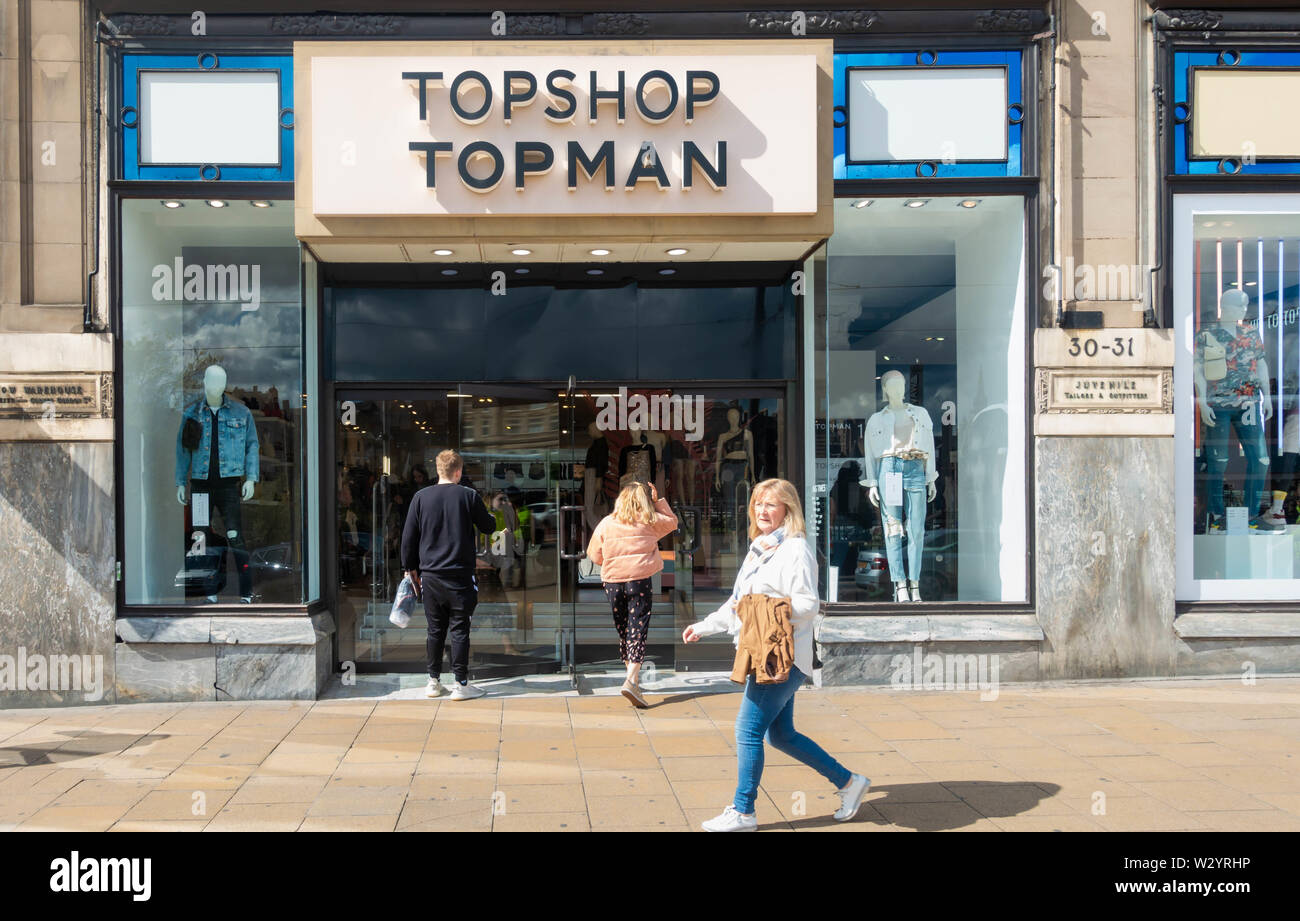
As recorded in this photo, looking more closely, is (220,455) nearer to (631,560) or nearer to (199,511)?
(199,511)

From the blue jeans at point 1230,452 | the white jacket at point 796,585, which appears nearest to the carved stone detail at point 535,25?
the white jacket at point 796,585

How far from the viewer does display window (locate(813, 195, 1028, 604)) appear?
8.15 m

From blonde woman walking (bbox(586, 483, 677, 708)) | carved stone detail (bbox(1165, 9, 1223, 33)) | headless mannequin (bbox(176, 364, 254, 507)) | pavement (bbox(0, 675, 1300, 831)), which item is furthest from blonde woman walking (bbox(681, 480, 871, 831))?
carved stone detail (bbox(1165, 9, 1223, 33))

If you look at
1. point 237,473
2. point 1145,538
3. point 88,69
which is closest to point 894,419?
point 1145,538

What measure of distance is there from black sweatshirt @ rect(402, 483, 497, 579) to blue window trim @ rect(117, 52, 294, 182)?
2.82 m

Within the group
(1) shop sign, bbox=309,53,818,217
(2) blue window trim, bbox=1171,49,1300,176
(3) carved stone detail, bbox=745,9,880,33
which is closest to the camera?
(1) shop sign, bbox=309,53,818,217

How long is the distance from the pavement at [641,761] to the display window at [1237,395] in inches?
43.4

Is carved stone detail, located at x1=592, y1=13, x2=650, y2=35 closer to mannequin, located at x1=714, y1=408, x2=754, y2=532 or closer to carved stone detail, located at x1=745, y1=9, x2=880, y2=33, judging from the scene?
carved stone detail, located at x1=745, y1=9, x2=880, y2=33

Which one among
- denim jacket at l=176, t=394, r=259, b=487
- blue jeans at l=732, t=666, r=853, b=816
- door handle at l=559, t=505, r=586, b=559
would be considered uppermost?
denim jacket at l=176, t=394, r=259, b=487

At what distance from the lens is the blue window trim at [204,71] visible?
7551mm

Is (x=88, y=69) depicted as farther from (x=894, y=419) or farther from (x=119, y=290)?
(x=894, y=419)

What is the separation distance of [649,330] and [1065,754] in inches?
190

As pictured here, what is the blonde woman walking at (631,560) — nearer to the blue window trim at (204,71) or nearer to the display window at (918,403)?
the display window at (918,403)

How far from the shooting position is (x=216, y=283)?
8156 mm
